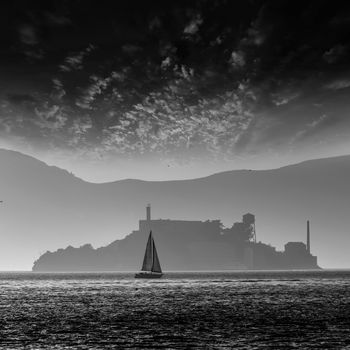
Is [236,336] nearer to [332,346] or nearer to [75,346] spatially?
[332,346]

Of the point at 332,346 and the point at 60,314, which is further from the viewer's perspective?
the point at 60,314

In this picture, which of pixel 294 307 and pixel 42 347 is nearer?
pixel 42 347

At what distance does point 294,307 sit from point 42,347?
4946 centimetres

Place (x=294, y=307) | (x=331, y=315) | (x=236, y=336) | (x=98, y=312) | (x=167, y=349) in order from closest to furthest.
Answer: (x=167, y=349) < (x=236, y=336) < (x=331, y=315) < (x=98, y=312) < (x=294, y=307)

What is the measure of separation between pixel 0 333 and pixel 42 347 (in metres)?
11.1

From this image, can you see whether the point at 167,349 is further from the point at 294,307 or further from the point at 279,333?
the point at 294,307

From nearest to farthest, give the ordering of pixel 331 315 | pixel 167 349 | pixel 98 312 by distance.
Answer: pixel 167 349, pixel 331 315, pixel 98 312

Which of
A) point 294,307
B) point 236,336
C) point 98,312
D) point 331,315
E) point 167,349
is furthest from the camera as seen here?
point 294,307

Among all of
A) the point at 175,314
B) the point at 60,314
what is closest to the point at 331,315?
the point at 175,314

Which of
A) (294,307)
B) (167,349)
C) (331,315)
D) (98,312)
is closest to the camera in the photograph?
(167,349)

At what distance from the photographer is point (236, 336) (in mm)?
54406

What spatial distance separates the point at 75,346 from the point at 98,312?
33.9m

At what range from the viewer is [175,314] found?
256 ft

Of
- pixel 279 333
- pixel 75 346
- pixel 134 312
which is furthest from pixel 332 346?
pixel 134 312
